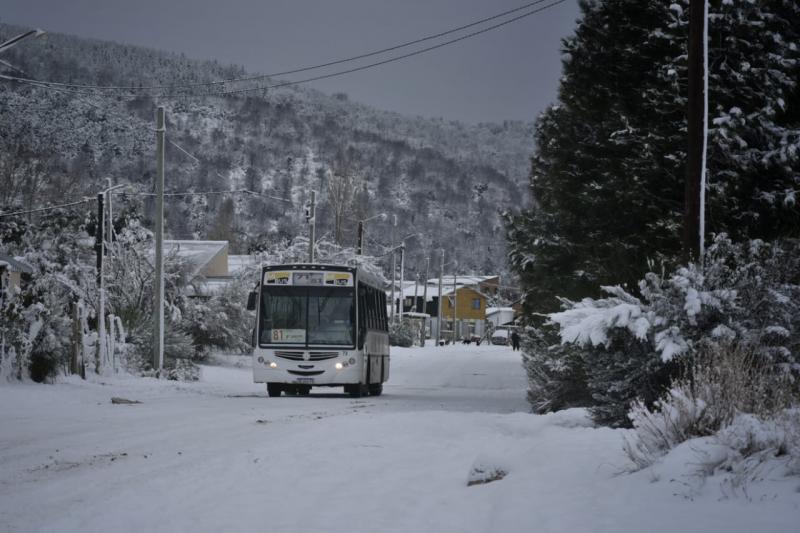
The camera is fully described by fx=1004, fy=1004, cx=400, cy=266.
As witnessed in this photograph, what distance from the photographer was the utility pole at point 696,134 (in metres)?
17.0

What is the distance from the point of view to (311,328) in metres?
25.5

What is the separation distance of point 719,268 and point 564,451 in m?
5.17

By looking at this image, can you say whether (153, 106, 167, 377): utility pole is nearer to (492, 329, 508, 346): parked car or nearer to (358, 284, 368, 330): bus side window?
(358, 284, 368, 330): bus side window

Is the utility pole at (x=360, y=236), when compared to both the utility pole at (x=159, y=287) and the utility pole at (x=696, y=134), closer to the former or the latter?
the utility pole at (x=159, y=287)

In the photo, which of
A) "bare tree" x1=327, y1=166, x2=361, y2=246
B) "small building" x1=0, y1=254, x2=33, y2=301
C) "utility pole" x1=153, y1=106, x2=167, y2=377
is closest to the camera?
"utility pole" x1=153, y1=106, x2=167, y2=377

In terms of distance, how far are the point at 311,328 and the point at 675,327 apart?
1401 cm

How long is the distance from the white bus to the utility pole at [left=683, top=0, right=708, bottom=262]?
10.5 m

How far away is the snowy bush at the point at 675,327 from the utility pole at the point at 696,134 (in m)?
2.69

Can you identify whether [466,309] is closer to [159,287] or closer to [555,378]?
[159,287]

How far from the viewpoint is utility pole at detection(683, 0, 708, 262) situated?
16953mm

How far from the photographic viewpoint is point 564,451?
9852 millimetres

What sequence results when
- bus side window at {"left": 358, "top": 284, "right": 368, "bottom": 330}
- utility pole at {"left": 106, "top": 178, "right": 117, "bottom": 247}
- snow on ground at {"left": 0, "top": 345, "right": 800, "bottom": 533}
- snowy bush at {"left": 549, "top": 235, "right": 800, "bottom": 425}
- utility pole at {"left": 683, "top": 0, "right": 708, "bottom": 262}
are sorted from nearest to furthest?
snow on ground at {"left": 0, "top": 345, "right": 800, "bottom": 533}, snowy bush at {"left": 549, "top": 235, "right": 800, "bottom": 425}, utility pole at {"left": 683, "top": 0, "right": 708, "bottom": 262}, bus side window at {"left": 358, "top": 284, "right": 368, "bottom": 330}, utility pole at {"left": 106, "top": 178, "right": 117, "bottom": 247}

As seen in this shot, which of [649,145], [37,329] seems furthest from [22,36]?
[649,145]

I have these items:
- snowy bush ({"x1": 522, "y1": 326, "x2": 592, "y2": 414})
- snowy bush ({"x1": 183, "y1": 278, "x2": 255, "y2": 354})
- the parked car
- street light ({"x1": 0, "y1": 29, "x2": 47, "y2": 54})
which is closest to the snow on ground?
snowy bush ({"x1": 522, "y1": 326, "x2": 592, "y2": 414})
